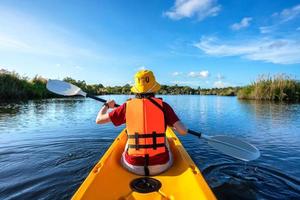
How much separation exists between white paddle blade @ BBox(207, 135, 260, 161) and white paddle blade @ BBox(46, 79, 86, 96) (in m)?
3.28

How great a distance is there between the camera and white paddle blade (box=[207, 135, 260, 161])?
5254mm

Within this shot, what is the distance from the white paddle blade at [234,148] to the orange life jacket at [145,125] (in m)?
2.05

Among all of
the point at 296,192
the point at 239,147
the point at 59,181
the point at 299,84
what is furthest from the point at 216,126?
the point at 299,84

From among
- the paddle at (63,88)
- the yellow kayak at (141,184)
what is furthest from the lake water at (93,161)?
the paddle at (63,88)

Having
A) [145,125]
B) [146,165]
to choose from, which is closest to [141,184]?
[146,165]

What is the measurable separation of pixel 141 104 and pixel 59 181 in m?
2.58

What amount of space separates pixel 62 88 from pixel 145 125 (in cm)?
374

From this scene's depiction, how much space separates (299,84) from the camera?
2817 centimetres

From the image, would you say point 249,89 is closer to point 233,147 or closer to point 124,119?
point 233,147

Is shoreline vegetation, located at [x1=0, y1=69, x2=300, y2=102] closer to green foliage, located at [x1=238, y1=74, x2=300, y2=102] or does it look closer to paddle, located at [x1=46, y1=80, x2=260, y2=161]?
green foliage, located at [x1=238, y1=74, x2=300, y2=102]

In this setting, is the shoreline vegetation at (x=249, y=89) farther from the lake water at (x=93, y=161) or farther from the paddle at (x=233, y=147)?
the paddle at (x=233, y=147)

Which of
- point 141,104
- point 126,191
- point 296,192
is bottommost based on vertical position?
point 296,192

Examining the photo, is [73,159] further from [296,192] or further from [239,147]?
[296,192]

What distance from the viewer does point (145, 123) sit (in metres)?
3.62
